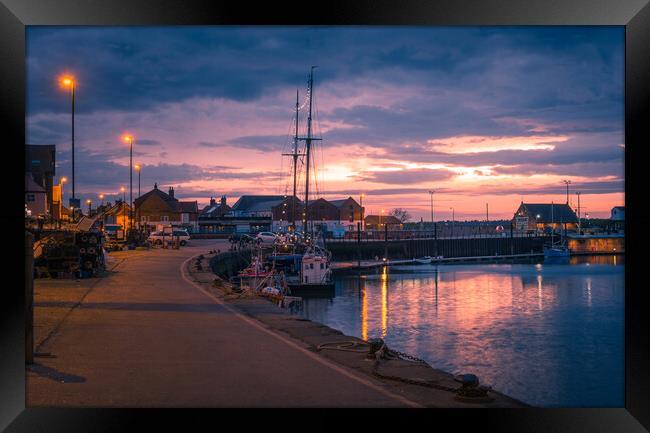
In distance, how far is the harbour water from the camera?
2026 centimetres

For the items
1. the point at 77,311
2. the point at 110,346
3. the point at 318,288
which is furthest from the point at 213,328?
the point at 318,288

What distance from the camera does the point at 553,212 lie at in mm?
127375

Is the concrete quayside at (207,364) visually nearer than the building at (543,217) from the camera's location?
Yes

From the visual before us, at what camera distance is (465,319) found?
33.0 metres

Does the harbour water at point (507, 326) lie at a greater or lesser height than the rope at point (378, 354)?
lesser

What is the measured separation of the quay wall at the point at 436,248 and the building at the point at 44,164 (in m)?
32.5

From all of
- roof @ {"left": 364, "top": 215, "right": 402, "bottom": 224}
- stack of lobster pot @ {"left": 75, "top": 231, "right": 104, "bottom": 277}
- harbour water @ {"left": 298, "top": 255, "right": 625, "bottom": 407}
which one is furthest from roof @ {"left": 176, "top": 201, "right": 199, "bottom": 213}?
stack of lobster pot @ {"left": 75, "top": 231, "right": 104, "bottom": 277}

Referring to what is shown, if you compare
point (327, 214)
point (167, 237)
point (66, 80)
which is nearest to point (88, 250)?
point (66, 80)

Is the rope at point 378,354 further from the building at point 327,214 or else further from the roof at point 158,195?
the roof at point 158,195

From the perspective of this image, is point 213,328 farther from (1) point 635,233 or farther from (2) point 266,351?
(1) point 635,233

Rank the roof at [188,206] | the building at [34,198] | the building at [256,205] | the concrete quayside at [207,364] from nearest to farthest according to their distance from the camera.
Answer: the concrete quayside at [207,364]
the building at [34,198]
the building at [256,205]
the roof at [188,206]

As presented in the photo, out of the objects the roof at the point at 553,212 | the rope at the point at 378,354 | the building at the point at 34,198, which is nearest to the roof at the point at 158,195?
the building at the point at 34,198
